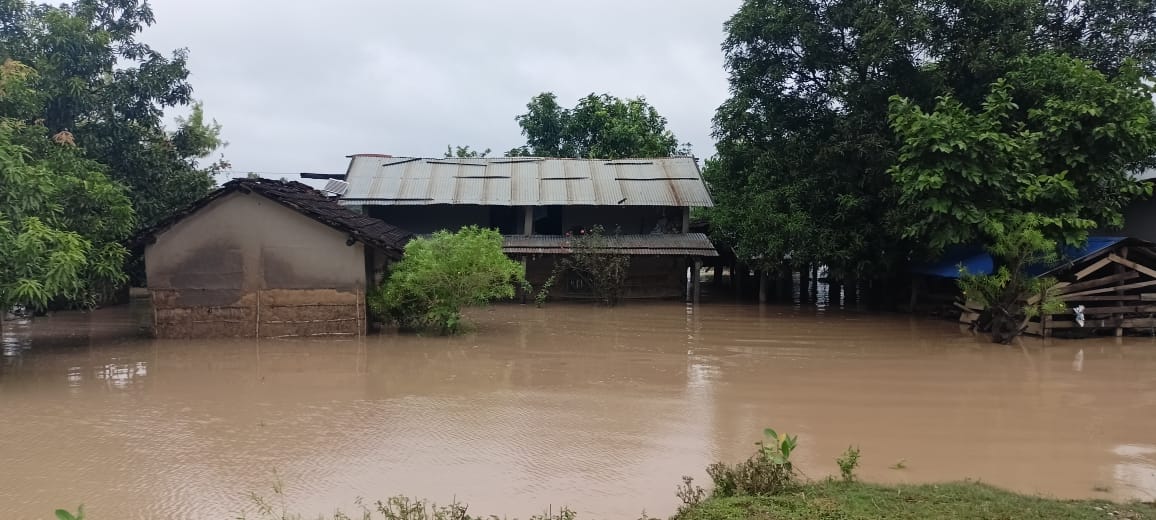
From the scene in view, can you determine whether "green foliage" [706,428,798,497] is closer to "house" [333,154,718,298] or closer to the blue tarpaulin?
Answer: the blue tarpaulin

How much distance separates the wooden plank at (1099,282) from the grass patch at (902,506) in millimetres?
9842

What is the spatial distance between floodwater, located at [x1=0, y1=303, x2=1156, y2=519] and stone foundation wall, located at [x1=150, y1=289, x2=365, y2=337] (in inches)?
17.9

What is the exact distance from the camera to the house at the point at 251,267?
13555 millimetres

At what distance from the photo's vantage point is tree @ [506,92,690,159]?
91.0 feet

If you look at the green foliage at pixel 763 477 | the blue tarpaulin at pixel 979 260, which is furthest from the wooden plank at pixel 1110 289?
the green foliage at pixel 763 477

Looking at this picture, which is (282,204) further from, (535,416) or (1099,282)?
(1099,282)

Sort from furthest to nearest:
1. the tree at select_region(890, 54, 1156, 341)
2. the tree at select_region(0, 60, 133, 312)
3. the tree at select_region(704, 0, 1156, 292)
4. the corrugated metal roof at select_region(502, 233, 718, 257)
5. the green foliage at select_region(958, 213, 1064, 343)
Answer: the corrugated metal roof at select_region(502, 233, 718, 257) → the tree at select_region(704, 0, 1156, 292) → the tree at select_region(890, 54, 1156, 341) → the green foliage at select_region(958, 213, 1064, 343) → the tree at select_region(0, 60, 133, 312)

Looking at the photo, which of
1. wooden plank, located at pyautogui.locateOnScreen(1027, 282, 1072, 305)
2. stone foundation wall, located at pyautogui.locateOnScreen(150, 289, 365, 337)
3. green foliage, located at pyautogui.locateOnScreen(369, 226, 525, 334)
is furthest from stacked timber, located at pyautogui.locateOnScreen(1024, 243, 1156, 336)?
stone foundation wall, located at pyautogui.locateOnScreen(150, 289, 365, 337)

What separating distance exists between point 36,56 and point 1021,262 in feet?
60.9

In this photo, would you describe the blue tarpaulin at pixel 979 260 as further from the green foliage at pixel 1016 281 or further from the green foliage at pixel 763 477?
the green foliage at pixel 763 477

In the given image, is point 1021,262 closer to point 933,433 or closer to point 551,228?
point 933,433

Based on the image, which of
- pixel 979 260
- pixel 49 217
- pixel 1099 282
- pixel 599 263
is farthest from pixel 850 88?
pixel 49 217

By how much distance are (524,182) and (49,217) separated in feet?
39.4

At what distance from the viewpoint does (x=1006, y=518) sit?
15.0 ft
